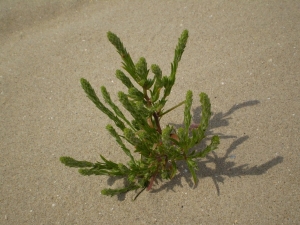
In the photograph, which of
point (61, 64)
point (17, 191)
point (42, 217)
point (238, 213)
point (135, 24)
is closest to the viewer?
point (238, 213)

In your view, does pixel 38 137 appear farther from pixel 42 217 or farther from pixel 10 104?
pixel 42 217

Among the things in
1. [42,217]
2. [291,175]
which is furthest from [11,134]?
[291,175]

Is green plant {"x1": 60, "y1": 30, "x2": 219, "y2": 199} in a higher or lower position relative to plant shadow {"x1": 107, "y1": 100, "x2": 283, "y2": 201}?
higher

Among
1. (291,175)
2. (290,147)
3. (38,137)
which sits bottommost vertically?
(291,175)

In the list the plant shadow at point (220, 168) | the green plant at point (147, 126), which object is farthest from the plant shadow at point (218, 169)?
the green plant at point (147, 126)

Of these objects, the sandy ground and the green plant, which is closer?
the green plant

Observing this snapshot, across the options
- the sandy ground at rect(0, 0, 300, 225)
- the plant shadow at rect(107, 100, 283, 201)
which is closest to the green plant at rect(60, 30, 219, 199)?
the plant shadow at rect(107, 100, 283, 201)

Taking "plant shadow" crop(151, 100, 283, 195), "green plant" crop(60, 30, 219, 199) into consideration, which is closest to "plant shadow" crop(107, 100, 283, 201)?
"plant shadow" crop(151, 100, 283, 195)

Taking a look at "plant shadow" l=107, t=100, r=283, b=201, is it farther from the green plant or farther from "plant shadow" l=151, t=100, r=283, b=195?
the green plant
